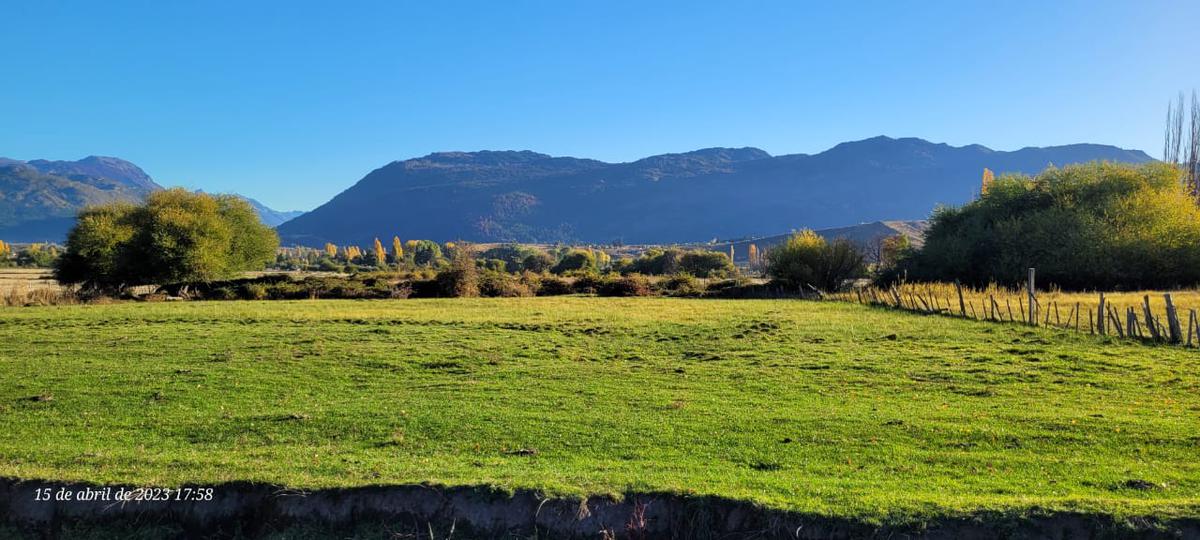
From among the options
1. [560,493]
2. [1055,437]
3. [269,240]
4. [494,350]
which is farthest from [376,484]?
[269,240]

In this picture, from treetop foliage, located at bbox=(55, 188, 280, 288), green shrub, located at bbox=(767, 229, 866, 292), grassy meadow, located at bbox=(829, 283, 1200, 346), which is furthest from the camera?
green shrub, located at bbox=(767, 229, 866, 292)

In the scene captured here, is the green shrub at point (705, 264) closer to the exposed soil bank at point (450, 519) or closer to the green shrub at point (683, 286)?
the green shrub at point (683, 286)

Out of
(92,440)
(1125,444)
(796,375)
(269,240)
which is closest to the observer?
(1125,444)

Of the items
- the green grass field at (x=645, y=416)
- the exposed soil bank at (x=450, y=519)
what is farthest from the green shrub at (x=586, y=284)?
the exposed soil bank at (x=450, y=519)

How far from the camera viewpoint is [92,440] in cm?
1023

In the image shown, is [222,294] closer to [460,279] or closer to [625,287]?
[460,279]

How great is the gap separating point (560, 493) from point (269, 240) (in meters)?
64.3

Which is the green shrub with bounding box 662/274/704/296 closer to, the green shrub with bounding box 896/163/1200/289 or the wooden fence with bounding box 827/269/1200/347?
the wooden fence with bounding box 827/269/1200/347

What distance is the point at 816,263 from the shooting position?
5422 centimetres

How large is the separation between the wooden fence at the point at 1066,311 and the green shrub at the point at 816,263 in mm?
12711

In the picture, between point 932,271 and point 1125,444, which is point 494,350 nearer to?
point 1125,444

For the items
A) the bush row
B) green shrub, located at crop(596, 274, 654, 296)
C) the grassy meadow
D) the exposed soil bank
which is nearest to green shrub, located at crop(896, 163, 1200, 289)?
the grassy meadow

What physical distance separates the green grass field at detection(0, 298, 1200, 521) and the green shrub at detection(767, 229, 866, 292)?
32076mm

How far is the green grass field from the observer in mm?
8086
